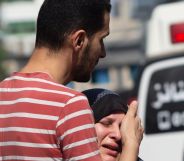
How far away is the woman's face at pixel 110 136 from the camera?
3.26m

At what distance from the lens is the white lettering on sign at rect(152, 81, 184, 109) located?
640 cm

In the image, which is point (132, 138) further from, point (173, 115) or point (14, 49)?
point (14, 49)

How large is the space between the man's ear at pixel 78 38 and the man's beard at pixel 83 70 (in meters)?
0.03

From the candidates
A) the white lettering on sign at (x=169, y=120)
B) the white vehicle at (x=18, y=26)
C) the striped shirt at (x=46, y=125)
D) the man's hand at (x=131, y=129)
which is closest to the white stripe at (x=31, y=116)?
the striped shirt at (x=46, y=125)

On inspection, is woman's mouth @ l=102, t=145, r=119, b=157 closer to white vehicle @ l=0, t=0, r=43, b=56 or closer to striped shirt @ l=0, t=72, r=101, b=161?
striped shirt @ l=0, t=72, r=101, b=161

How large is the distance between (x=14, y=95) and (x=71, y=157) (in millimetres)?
257

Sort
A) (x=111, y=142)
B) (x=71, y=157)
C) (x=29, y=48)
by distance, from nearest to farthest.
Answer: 1. (x=71, y=157)
2. (x=111, y=142)
3. (x=29, y=48)

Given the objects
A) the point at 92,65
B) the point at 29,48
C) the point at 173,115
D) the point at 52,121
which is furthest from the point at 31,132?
the point at 29,48

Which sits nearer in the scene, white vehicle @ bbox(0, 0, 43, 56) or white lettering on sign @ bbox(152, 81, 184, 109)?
white lettering on sign @ bbox(152, 81, 184, 109)

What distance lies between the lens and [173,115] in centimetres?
642

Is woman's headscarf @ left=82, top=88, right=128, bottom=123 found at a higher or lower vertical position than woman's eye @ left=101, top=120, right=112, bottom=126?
higher

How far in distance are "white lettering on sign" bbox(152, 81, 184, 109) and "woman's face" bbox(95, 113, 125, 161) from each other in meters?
3.09

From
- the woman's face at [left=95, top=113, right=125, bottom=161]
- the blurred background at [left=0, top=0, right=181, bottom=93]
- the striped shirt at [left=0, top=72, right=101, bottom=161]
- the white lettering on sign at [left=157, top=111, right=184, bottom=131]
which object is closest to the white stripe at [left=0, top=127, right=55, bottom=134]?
the striped shirt at [left=0, top=72, right=101, bottom=161]

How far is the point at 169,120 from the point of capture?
6.43 m
